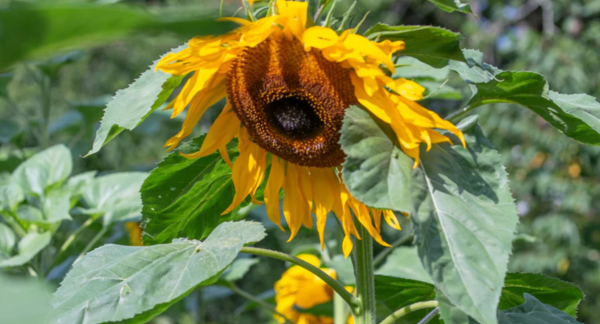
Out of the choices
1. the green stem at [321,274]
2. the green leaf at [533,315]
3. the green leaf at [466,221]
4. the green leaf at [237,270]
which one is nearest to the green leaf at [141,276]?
the green stem at [321,274]

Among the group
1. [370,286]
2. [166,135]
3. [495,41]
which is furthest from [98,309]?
[166,135]

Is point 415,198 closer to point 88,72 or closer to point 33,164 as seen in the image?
point 33,164

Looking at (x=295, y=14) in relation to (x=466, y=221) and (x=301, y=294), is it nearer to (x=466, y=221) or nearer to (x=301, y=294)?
(x=466, y=221)

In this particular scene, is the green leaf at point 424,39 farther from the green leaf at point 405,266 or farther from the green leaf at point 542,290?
the green leaf at point 405,266

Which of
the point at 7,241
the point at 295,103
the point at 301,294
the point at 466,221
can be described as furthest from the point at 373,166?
the point at 7,241

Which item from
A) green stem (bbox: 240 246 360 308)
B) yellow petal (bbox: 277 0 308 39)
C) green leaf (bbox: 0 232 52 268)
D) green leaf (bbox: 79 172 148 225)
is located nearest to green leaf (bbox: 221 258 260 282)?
green leaf (bbox: 79 172 148 225)

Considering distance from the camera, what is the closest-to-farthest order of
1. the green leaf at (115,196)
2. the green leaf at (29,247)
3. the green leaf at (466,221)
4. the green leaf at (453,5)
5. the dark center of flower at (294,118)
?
1. the green leaf at (466,221)
2. the green leaf at (453,5)
3. the dark center of flower at (294,118)
4. the green leaf at (29,247)
5. the green leaf at (115,196)
